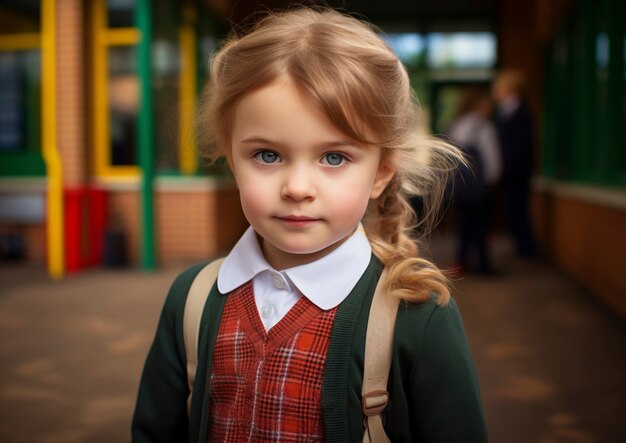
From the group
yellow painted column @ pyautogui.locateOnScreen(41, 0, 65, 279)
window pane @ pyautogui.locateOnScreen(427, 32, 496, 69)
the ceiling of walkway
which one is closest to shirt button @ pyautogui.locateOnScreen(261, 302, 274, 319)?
yellow painted column @ pyautogui.locateOnScreen(41, 0, 65, 279)

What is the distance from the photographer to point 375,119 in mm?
1131

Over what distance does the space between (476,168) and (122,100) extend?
4.21 meters

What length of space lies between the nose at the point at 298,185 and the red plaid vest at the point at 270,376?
0.21 metres

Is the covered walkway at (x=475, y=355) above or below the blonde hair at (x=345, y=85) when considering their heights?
below

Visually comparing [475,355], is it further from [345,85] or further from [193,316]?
[345,85]

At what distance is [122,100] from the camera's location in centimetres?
773

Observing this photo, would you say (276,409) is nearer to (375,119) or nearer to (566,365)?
(375,119)

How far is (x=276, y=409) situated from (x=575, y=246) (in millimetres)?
5845

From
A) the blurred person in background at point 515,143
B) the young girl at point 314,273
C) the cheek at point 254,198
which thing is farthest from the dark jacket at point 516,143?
the cheek at point 254,198

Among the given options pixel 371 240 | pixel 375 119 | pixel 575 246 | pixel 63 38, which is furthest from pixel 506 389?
pixel 63 38

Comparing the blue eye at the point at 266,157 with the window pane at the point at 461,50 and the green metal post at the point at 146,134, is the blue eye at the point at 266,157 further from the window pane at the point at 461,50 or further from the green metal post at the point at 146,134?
the window pane at the point at 461,50

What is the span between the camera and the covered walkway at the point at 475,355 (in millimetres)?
2773

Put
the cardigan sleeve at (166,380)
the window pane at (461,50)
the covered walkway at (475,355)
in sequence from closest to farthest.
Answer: the cardigan sleeve at (166,380)
the covered walkway at (475,355)
the window pane at (461,50)

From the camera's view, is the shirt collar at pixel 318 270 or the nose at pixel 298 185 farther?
the shirt collar at pixel 318 270
